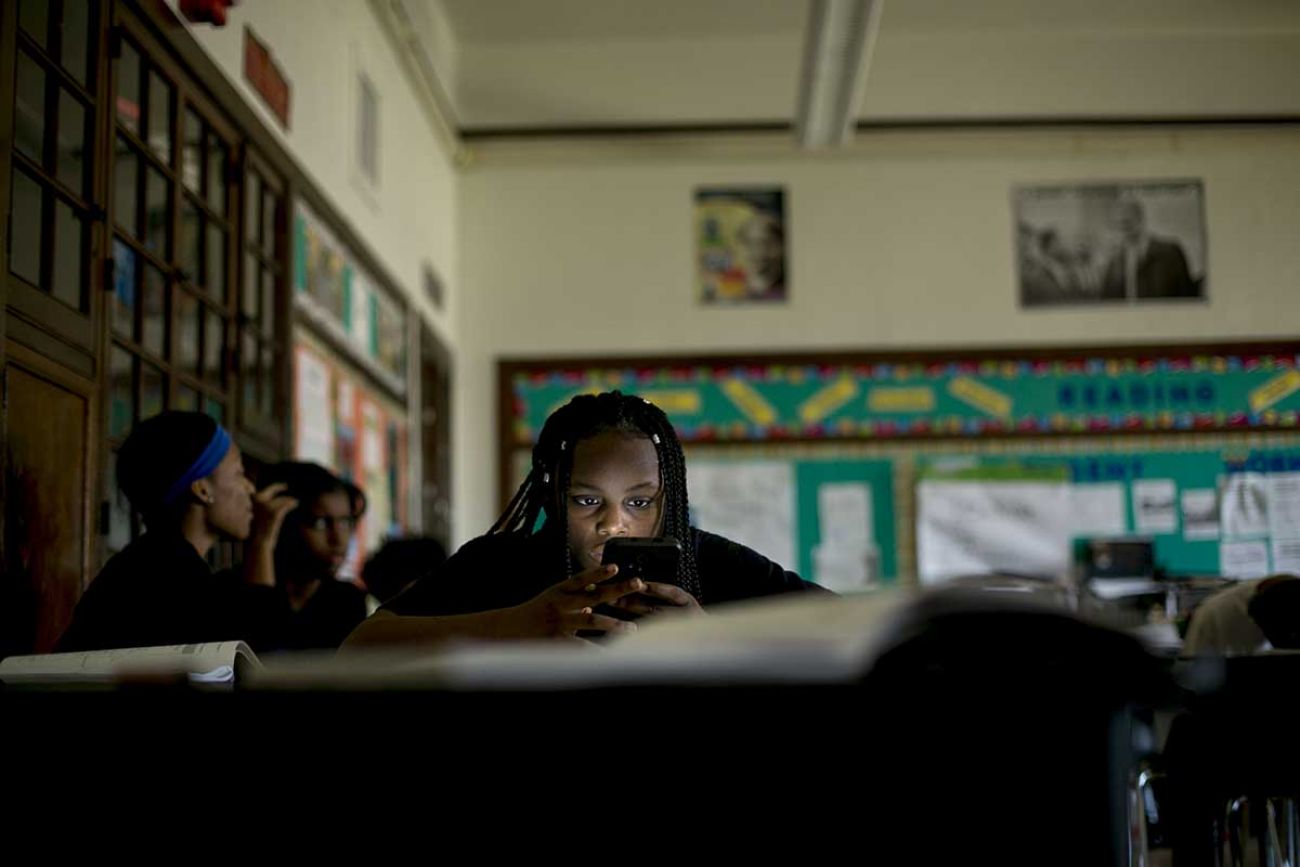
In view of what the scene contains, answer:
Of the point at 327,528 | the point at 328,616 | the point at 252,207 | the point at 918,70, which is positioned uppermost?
the point at 918,70

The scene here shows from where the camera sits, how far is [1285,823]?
2.10 meters

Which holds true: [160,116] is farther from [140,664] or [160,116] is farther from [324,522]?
[140,664]

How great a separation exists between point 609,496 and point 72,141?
140 cm

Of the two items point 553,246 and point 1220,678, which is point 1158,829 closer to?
point 1220,678

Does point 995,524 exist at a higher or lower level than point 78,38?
lower

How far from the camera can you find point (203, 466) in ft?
8.41

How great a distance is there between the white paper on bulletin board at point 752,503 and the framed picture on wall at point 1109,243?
1491mm

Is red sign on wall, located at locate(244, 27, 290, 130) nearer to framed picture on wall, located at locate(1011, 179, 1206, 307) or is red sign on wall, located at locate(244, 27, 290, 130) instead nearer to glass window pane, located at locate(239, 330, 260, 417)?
glass window pane, located at locate(239, 330, 260, 417)

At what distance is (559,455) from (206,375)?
161 centimetres

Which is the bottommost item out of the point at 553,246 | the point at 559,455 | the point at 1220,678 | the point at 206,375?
the point at 1220,678

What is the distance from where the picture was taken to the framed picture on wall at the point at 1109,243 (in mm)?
6738

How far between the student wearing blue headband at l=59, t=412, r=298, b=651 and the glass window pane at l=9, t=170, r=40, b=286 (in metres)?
0.34

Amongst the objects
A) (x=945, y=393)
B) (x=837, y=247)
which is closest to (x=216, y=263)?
(x=837, y=247)

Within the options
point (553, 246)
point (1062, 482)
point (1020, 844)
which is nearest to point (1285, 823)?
point (1020, 844)
